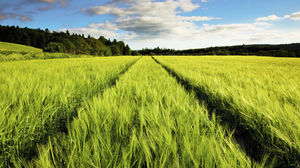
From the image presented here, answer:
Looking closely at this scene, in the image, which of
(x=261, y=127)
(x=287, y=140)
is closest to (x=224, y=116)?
(x=261, y=127)

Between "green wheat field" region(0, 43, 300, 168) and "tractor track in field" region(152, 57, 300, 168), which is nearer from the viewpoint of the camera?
"green wheat field" region(0, 43, 300, 168)

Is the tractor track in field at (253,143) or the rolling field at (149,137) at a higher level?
the rolling field at (149,137)

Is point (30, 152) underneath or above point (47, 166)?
underneath

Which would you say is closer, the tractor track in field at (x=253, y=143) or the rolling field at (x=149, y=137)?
the rolling field at (x=149, y=137)

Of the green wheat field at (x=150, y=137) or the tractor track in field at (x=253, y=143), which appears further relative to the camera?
the tractor track in field at (x=253, y=143)

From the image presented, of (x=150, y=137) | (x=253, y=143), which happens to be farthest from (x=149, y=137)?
(x=253, y=143)

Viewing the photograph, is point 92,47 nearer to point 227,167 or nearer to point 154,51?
point 154,51

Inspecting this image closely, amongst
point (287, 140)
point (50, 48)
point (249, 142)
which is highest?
point (50, 48)

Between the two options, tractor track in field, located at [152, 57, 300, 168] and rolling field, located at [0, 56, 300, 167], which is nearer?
rolling field, located at [0, 56, 300, 167]

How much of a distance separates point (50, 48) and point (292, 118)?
134 feet

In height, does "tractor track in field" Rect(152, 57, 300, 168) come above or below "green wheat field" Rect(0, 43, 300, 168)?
below

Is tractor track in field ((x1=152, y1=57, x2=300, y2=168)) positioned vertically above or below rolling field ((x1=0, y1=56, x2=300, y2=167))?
below

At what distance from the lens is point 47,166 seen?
16.7 inches

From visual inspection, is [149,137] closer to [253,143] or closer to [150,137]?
[150,137]
